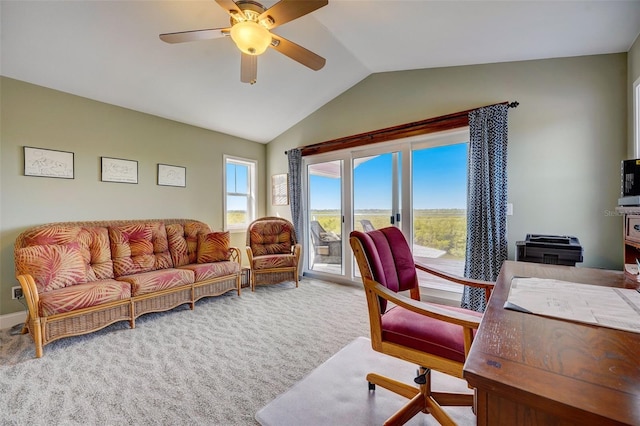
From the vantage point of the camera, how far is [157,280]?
9.36ft

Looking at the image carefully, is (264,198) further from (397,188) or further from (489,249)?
(489,249)

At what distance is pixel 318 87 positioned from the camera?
383 cm

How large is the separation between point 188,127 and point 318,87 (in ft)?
6.76

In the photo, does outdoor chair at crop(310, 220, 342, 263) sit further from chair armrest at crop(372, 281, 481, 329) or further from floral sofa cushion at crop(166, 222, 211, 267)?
chair armrest at crop(372, 281, 481, 329)

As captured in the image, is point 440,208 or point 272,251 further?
point 272,251

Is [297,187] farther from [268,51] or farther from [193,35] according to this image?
[193,35]

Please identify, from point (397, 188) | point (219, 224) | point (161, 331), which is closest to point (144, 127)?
point (219, 224)

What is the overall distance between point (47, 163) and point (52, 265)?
121cm

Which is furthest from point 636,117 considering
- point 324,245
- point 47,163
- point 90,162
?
point 47,163

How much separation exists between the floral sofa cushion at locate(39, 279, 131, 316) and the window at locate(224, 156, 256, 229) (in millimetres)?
2110

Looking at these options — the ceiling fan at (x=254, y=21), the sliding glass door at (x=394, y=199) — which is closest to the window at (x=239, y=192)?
the sliding glass door at (x=394, y=199)

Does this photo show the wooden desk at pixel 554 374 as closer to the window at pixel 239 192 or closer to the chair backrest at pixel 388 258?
the chair backrest at pixel 388 258

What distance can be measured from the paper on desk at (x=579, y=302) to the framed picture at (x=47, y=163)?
413 cm

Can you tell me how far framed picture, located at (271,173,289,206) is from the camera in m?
4.89
